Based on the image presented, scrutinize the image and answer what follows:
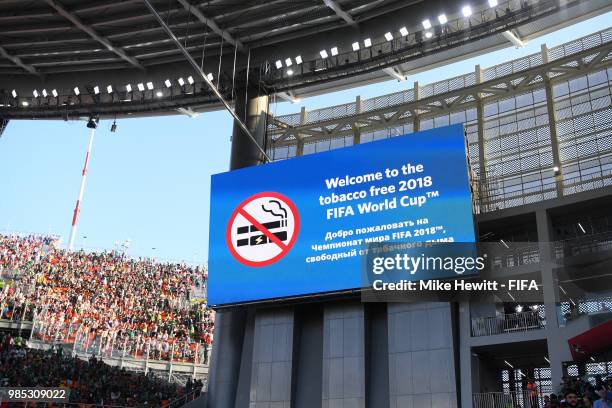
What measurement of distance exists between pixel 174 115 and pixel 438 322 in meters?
19.5

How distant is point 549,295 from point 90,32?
2180cm

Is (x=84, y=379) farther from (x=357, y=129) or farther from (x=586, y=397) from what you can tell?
(x=586, y=397)

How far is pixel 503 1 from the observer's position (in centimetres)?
2634

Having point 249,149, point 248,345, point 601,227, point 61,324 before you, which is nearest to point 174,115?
point 249,149

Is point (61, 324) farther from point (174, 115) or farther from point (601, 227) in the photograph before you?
point (601, 227)

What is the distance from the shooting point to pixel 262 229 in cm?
2662

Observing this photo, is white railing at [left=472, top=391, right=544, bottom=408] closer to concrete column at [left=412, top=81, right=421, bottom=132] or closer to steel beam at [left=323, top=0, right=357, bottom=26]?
concrete column at [left=412, top=81, right=421, bottom=132]

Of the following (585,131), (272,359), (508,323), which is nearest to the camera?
(508,323)

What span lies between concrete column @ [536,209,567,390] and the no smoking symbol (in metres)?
8.75

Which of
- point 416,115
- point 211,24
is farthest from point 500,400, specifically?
point 211,24

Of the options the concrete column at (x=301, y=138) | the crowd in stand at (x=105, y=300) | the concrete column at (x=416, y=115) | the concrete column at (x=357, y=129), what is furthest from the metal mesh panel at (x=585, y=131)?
the crowd in stand at (x=105, y=300)

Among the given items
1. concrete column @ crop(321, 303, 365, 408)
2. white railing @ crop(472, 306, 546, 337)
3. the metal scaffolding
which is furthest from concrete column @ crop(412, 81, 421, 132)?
white railing @ crop(472, 306, 546, 337)

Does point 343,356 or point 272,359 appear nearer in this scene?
point 343,356

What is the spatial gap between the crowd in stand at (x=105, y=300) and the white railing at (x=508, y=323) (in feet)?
51.8
